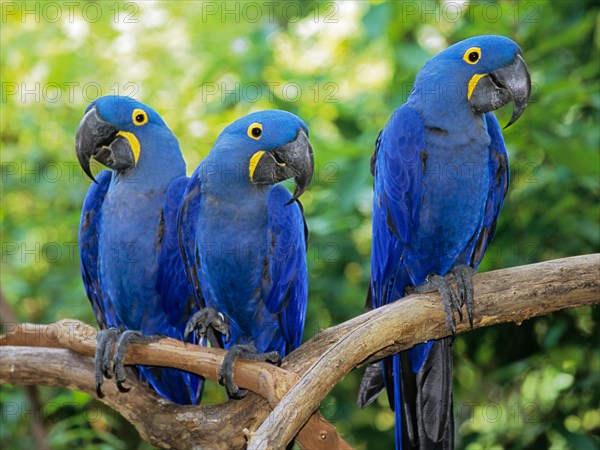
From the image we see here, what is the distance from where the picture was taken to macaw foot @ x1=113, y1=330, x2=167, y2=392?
10.2 ft

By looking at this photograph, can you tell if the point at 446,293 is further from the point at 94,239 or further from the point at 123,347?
the point at 94,239

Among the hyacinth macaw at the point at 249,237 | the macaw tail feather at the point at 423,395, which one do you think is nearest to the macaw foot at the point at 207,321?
the hyacinth macaw at the point at 249,237

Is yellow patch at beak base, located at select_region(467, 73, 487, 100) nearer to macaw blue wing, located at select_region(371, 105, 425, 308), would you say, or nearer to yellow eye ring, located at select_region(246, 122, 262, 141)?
macaw blue wing, located at select_region(371, 105, 425, 308)

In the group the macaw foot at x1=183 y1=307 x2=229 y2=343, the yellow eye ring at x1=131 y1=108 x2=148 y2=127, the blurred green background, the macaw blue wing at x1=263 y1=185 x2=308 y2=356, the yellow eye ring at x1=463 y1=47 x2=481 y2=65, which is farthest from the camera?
the blurred green background

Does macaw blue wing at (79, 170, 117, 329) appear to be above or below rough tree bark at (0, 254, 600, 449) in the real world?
above

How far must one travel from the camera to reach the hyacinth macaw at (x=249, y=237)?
3.02m

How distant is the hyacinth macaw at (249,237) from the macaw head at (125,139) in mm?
281

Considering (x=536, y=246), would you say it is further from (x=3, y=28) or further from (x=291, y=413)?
(x=3, y=28)

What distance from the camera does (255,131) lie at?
3.00 metres

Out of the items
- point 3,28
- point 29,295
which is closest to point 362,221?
point 29,295

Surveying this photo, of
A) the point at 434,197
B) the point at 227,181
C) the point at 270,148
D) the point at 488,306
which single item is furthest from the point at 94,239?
the point at 488,306

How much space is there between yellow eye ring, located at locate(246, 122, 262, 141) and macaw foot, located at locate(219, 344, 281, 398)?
36.2 inches

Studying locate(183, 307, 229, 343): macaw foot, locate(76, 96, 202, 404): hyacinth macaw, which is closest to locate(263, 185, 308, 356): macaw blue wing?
locate(183, 307, 229, 343): macaw foot

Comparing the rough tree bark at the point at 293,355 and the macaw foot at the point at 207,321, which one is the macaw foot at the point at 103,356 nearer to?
the rough tree bark at the point at 293,355
